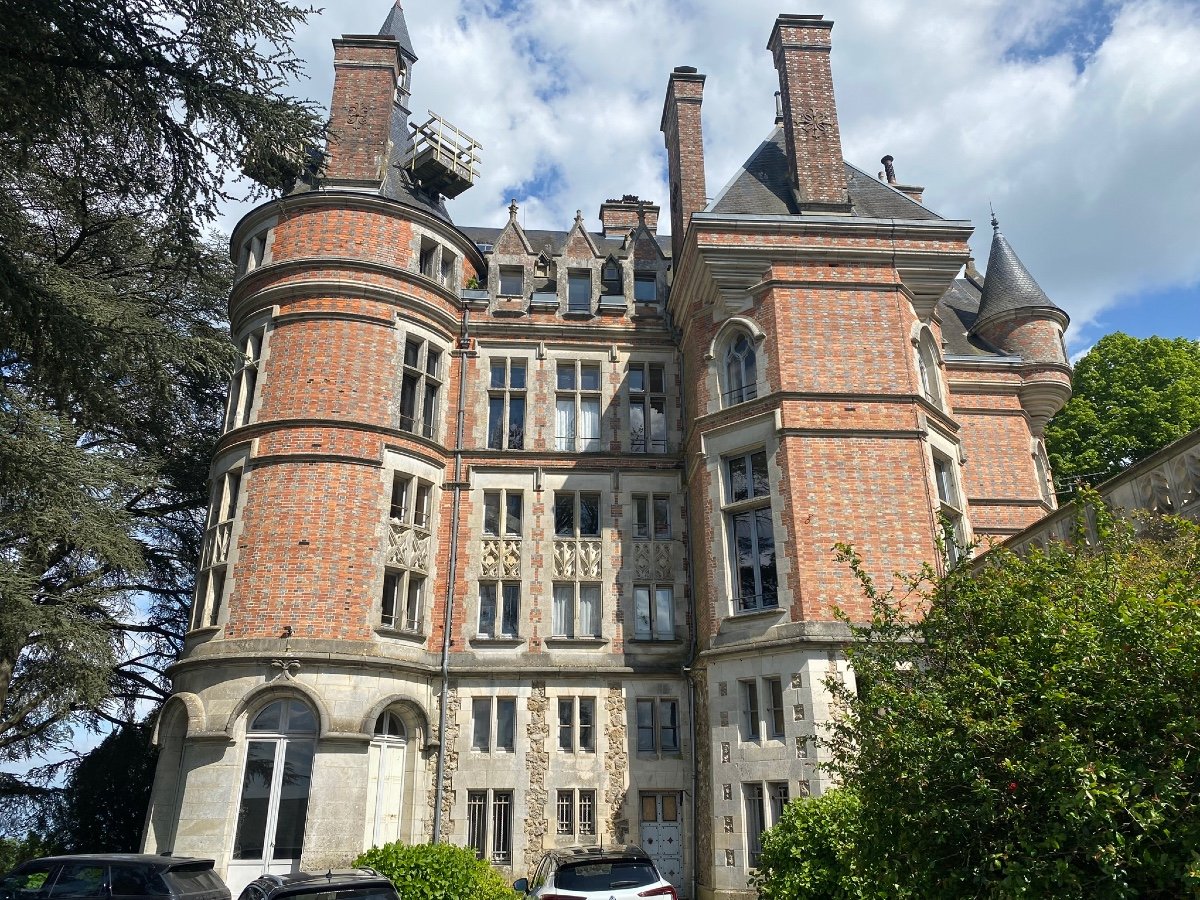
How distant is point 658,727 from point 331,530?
8.33m

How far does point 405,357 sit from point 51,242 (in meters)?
8.67

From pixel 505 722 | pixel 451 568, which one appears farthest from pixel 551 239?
pixel 505 722

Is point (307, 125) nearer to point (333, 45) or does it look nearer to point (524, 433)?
point (524, 433)

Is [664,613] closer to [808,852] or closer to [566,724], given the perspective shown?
[566,724]

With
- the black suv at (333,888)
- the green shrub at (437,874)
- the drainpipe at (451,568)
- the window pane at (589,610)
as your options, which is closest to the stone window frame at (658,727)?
the window pane at (589,610)

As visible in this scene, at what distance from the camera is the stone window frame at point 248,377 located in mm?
19172

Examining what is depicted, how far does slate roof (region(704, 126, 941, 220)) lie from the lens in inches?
762

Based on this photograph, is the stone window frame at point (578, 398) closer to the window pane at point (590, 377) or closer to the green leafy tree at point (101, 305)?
the window pane at point (590, 377)

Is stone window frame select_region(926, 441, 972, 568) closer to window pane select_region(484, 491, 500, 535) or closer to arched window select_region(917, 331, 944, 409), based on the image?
arched window select_region(917, 331, 944, 409)

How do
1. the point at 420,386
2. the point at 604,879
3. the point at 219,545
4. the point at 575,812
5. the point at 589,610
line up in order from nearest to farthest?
the point at 604,879, the point at 575,812, the point at 219,545, the point at 589,610, the point at 420,386

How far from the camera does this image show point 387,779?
17.5 meters

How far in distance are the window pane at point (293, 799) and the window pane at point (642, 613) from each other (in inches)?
293

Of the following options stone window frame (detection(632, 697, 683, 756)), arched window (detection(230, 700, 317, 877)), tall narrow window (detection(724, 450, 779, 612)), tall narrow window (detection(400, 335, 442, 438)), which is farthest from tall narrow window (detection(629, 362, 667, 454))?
arched window (detection(230, 700, 317, 877))

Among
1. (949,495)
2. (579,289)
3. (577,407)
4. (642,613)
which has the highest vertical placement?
(579,289)
